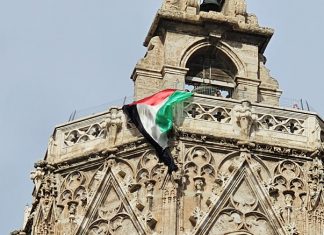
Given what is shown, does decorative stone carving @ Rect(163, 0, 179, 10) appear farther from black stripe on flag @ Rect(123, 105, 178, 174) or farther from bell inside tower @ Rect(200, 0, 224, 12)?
black stripe on flag @ Rect(123, 105, 178, 174)

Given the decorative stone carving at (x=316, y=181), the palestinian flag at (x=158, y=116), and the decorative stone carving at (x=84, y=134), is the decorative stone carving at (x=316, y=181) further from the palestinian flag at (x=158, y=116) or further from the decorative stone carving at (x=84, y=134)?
the decorative stone carving at (x=84, y=134)

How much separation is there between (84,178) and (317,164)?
594cm

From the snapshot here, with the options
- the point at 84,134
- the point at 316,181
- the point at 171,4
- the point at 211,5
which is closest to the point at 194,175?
the point at 316,181

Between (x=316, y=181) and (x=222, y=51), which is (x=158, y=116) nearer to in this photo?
(x=222, y=51)

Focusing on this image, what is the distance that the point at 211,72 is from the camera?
150 ft

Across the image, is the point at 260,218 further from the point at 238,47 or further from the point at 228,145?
the point at 238,47

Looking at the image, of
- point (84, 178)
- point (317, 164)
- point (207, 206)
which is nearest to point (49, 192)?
point (84, 178)

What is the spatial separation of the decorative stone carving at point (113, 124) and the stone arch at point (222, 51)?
2.85m

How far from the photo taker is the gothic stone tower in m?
40.8

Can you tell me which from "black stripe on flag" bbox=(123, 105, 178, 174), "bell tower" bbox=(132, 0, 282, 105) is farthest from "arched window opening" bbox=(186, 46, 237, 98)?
"black stripe on flag" bbox=(123, 105, 178, 174)

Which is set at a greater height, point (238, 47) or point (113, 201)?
point (238, 47)

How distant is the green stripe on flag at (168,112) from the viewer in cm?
4169

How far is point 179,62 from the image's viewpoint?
4441cm

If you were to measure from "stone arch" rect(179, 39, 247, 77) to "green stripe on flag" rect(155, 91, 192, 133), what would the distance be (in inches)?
89.3
